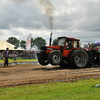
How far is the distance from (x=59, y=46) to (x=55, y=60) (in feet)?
4.19

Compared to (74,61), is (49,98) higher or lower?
lower

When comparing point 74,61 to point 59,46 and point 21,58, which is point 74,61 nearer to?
point 59,46

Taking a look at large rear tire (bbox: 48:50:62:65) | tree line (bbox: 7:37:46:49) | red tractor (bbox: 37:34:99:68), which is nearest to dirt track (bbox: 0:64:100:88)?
large rear tire (bbox: 48:50:62:65)

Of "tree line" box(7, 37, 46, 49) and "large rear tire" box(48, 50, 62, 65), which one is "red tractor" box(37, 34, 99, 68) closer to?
→ "large rear tire" box(48, 50, 62, 65)

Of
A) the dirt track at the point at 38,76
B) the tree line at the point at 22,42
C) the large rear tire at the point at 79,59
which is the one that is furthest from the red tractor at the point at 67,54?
the tree line at the point at 22,42

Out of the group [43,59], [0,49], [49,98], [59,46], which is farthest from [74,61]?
[0,49]

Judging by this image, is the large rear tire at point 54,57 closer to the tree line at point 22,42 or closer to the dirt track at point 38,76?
the dirt track at point 38,76

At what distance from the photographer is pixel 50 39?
11.2 metres

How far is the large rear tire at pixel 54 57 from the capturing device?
1029 cm

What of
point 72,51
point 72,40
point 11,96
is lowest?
point 11,96

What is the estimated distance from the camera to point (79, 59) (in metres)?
11.6

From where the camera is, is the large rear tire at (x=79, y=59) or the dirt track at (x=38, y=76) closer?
the dirt track at (x=38, y=76)

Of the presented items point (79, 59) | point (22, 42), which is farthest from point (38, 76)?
point (22, 42)

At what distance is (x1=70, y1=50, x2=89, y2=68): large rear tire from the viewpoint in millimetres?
10953
